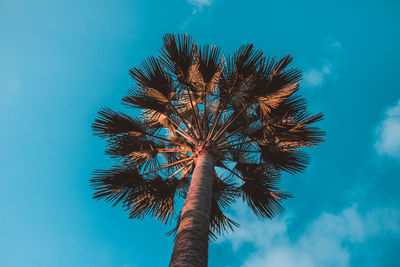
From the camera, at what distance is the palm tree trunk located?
8.84ft

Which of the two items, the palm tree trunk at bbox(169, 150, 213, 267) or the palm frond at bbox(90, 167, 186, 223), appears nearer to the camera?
the palm tree trunk at bbox(169, 150, 213, 267)

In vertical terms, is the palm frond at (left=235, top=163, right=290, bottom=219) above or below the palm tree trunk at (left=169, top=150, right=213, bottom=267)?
above

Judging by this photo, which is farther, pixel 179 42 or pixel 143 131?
pixel 143 131

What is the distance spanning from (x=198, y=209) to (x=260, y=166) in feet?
11.1

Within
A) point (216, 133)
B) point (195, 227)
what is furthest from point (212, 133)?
point (195, 227)

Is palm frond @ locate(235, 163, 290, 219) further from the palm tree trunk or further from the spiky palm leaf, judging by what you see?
the palm tree trunk

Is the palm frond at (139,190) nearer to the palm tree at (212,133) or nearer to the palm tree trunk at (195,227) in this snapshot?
the palm tree at (212,133)

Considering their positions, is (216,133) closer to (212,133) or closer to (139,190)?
(212,133)

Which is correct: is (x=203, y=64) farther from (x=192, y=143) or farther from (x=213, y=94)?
(x=192, y=143)

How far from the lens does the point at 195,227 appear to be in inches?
124

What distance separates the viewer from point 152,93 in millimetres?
6090

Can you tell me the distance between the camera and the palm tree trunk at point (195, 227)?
2.69 meters

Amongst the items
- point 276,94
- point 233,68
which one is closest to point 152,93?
point 233,68

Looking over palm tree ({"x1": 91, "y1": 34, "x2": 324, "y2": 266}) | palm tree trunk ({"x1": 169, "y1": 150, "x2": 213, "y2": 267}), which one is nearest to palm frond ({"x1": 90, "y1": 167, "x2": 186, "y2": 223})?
palm tree ({"x1": 91, "y1": 34, "x2": 324, "y2": 266})
